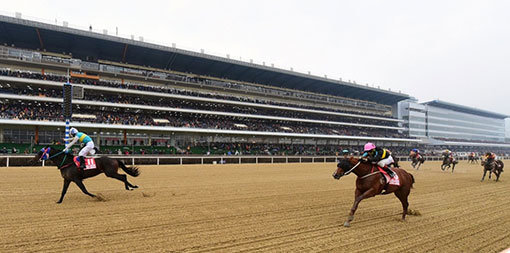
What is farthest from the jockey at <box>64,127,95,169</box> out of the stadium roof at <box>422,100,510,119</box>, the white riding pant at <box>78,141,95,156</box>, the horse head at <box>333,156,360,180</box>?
the stadium roof at <box>422,100,510,119</box>

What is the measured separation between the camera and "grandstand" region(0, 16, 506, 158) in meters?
29.5

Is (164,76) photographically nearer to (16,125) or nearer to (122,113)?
(122,113)

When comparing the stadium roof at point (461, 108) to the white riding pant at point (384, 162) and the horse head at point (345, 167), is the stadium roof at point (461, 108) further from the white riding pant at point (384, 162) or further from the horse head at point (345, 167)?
the horse head at point (345, 167)

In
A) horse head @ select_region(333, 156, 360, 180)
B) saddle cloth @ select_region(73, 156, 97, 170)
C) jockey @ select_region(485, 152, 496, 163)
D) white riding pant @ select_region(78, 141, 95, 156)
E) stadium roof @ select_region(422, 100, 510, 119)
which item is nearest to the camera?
horse head @ select_region(333, 156, 360, 180)

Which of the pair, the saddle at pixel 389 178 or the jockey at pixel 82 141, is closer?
the saddle at pixel 389 178

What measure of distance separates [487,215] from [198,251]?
7182 mm

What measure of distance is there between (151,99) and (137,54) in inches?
243

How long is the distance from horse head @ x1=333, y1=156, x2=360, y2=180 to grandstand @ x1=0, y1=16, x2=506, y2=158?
1918cm

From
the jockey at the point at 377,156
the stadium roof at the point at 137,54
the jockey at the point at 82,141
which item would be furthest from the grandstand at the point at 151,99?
the jockey at the point at 377,156

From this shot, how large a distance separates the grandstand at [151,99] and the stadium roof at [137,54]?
11 centimetres

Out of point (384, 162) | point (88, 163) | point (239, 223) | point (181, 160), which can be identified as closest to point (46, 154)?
point (88, 163)

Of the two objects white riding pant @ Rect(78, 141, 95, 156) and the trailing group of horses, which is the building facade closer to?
the trailing group of horses

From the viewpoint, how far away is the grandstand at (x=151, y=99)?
29484mm

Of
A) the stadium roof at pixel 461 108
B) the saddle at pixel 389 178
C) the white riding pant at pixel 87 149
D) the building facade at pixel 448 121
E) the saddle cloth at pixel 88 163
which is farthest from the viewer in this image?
the stadium roof at pixel 461 108
